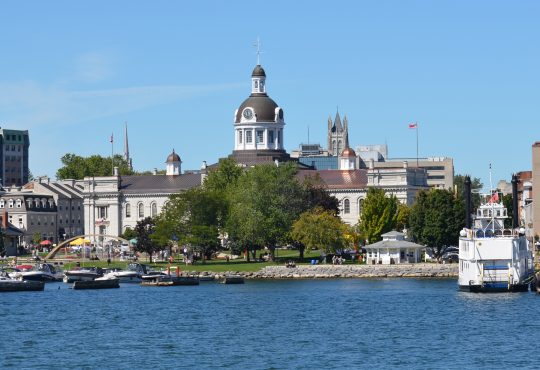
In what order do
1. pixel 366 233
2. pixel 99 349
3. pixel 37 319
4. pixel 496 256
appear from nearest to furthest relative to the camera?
pixel 99 349 < pixel 37 319 < pixel 496 256 < pixel 366 233

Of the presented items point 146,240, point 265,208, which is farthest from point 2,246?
point 265,208

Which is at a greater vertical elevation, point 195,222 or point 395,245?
point 195,222

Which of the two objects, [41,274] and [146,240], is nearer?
[41,274]

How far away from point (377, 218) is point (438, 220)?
15.2 m

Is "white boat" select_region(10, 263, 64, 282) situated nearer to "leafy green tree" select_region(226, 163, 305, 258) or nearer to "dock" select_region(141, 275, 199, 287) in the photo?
"dock" select_region(141, 275, 199, 287)

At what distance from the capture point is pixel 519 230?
117m

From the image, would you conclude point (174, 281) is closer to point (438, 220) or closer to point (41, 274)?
point (41, 274)

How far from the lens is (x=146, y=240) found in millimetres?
174875

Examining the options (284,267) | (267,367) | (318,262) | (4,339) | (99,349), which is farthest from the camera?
(318,262)

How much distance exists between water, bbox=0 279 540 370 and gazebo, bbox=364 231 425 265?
25399 mm

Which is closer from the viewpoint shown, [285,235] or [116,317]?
[116,317]

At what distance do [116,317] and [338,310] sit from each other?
13.6m

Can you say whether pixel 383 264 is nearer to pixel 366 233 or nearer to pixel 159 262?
pixel 366 233

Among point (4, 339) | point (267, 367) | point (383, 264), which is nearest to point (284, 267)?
point (383, 264)
